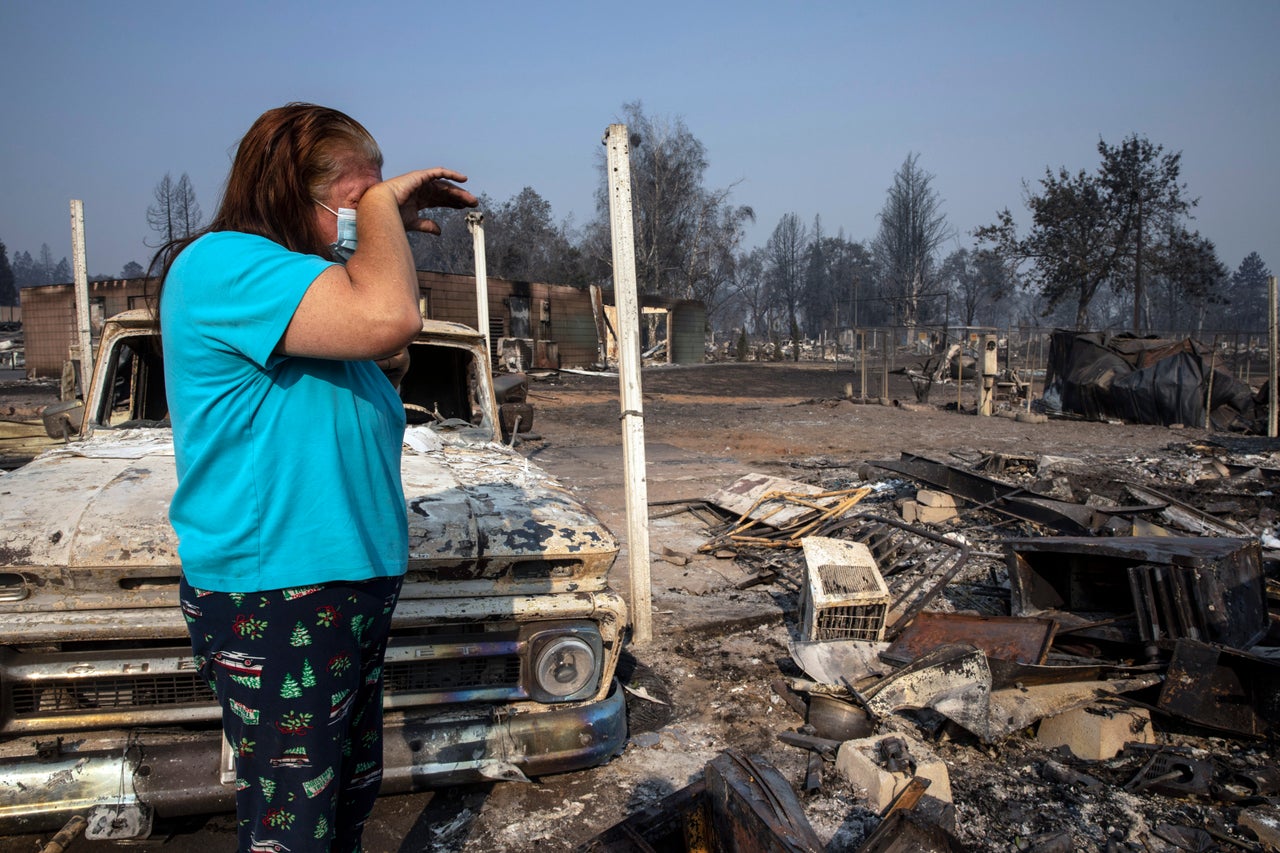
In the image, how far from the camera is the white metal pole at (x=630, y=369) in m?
3.85

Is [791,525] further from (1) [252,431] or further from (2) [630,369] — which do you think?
(1) [252,431]

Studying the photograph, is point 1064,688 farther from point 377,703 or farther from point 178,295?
point 178,295

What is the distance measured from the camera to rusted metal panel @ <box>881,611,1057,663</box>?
3.39 m

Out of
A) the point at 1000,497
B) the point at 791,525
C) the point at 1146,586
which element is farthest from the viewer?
the point at 1000,497

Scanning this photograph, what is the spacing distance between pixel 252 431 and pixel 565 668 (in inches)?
57.5

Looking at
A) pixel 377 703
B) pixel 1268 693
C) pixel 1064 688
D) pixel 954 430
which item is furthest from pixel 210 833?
pixel 954 430

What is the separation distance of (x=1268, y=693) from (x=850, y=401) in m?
15.7

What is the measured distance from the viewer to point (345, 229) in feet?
4.93

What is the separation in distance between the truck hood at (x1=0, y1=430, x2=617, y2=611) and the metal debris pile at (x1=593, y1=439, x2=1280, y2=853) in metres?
0.82

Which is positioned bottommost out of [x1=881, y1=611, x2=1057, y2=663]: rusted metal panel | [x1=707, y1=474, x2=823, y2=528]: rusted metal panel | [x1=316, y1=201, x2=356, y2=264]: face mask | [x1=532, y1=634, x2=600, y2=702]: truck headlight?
[x1=881, y1=611, x2=1057, y2=663]: rusted metal panel

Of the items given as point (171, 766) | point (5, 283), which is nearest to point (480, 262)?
point (171, 766)

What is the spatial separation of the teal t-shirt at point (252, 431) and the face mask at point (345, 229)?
0.51ft

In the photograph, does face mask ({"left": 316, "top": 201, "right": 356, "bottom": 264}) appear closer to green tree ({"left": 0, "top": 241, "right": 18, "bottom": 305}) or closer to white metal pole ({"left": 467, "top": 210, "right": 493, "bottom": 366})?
white metal pole ({"left": 467, "top": 210, "right": 493, "bottom": 366})

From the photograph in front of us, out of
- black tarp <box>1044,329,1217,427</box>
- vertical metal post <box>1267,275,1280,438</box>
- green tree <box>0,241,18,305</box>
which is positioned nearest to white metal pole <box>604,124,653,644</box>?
vertical metal post <box>1267,275,1280,438</box>
